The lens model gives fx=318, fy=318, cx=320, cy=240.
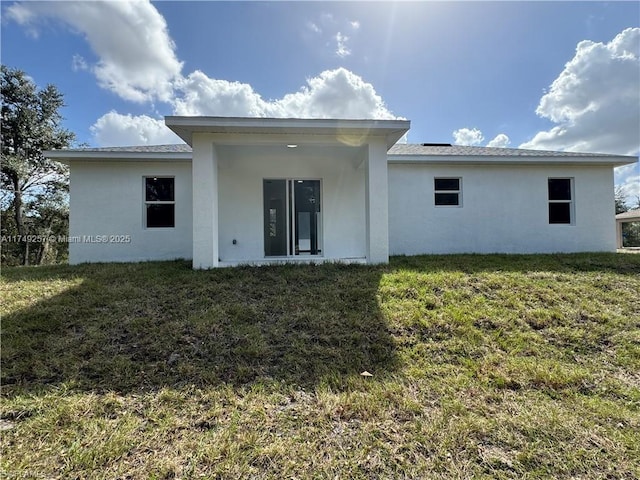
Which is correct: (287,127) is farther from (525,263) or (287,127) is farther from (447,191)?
(525,263)

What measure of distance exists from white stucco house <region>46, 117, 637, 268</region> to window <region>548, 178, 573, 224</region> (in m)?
0.03

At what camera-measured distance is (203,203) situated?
22.4 ft

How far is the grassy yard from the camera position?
7.50 feet

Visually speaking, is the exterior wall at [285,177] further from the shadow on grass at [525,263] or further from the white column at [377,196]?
the shadow on grass at [525,263]

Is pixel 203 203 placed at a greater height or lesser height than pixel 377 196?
lesser

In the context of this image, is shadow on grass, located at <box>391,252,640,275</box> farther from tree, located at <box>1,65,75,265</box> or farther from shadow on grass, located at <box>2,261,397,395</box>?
tree, located at <box>1,65,75,265</box>

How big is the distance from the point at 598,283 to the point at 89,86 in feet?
60.6

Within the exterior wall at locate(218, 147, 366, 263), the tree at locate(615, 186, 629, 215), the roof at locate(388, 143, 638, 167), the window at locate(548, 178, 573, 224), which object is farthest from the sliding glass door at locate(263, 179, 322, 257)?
the tree at locate(615, 186, 629, 215)

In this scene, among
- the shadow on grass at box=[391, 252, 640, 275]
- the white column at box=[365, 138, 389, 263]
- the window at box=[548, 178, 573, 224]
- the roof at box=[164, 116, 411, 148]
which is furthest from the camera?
the window at box=[548, 178, 573, 224]

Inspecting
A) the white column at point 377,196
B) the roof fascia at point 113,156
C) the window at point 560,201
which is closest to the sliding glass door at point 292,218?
the white column at point 377,196

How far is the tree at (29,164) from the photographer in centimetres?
1791

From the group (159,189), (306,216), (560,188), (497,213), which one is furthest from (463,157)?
(159,189)

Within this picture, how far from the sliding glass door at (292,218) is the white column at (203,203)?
8.02ft

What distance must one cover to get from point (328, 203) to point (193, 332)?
5878 mm
